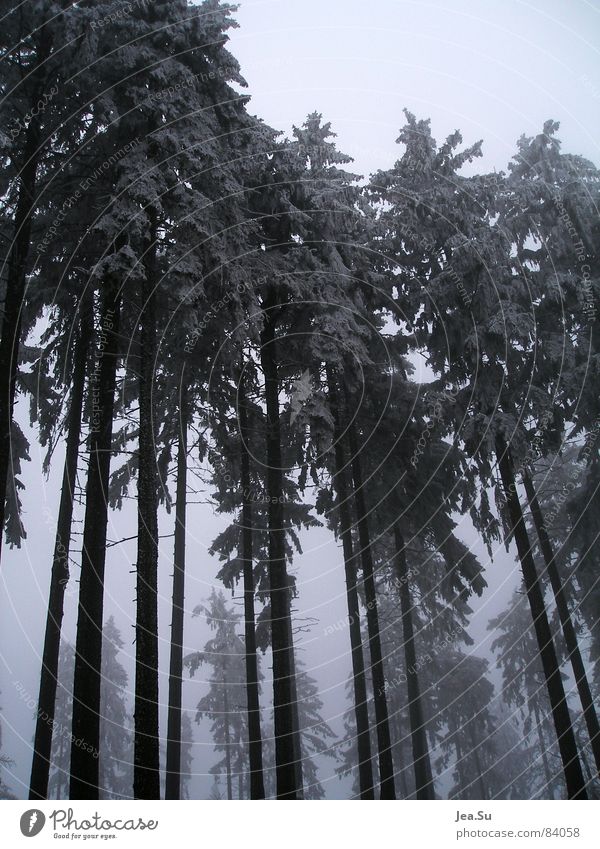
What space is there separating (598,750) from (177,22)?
63.5 feet

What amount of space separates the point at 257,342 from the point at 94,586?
20.1 ft

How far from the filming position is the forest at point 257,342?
952cm

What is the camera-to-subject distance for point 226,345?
12.1 metres

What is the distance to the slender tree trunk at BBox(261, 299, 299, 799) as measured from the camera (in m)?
10.5

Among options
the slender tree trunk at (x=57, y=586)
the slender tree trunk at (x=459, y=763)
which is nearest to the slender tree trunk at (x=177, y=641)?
the slender tree trunk at (x=57, y=586)

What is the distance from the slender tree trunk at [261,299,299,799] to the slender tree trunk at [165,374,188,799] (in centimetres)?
219

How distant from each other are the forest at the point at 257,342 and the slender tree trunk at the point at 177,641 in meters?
0.09

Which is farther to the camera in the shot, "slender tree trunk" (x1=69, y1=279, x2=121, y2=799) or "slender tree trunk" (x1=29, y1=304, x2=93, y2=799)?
"slender tree trunk" (x1=29, y1=304, x2=93, y2=799)

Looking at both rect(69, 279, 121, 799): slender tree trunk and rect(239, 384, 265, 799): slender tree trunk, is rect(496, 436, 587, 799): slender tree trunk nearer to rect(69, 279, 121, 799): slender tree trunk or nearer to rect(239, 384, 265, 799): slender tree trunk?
rect(239, 384, 265, 799): slender tree trunk

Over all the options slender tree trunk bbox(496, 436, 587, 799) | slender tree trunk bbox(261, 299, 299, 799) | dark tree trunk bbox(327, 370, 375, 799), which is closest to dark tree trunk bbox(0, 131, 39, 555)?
slender tree trunk bbox(261, 299, 299, 799)

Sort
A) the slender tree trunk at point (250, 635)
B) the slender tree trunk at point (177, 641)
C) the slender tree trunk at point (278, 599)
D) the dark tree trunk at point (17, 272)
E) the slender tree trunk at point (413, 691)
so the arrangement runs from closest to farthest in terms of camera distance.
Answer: the dark tree trunk at point (17, 272) < the slender tree trunk at point (278, 599) < the slender tree trunk at point (250, 635) < the slender tree trunk at point (177, 641) < the slender tree trunk at point (413, 691)

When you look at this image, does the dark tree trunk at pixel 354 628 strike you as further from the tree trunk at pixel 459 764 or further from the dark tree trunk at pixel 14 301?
the tree trunk at pixel 459 764

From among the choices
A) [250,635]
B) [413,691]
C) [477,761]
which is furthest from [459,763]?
[250,635]
